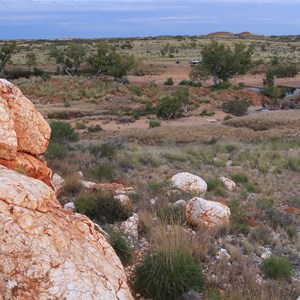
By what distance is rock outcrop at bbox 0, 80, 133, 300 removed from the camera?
11.9 ft

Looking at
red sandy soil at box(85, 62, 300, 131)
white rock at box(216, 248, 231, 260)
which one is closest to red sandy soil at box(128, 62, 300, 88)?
red sandy soil at box(85, 62, 300, 131)

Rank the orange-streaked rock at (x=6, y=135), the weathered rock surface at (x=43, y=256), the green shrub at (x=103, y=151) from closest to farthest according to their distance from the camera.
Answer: the weathered rock surface at (x=43, y=256)
the orange-streaked rock at (x=6, y=135)
the green shrub at (x=103, y=151)

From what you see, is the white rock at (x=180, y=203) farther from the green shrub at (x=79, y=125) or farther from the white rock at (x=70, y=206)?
the green shrub at (x=79, y=125)

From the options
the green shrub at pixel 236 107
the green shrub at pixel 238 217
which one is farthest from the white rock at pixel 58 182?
the green shrub at pixel 236 107

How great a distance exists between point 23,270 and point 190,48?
88.4 meters

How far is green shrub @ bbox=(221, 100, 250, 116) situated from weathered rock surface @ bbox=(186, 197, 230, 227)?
2891cm

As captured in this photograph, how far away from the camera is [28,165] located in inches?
233

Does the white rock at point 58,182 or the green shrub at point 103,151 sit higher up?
the white rock at point 58,182

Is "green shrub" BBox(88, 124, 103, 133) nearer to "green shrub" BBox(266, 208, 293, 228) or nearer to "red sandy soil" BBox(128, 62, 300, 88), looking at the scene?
"green shrub" BBox(266, 208, 293, 228)

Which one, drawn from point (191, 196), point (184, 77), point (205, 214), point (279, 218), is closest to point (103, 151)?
point (191, 196)

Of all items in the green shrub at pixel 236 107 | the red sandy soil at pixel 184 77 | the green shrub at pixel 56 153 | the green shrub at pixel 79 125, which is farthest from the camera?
the red sandy soil at pixel 184 77

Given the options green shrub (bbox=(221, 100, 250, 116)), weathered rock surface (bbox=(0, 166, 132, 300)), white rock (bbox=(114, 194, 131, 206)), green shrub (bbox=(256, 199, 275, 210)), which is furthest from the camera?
green shrub (bbox=(221, 100, 250, 116))

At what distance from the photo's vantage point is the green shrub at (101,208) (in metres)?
7.40

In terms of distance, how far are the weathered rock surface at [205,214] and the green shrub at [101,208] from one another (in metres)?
1.12
